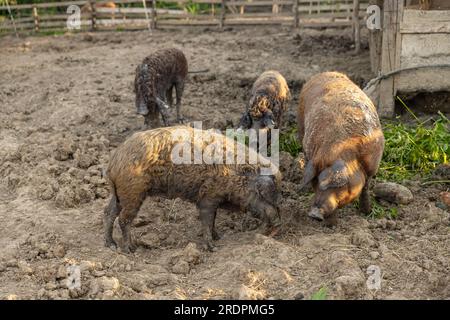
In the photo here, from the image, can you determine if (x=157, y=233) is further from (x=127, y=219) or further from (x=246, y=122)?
(x=246, y=122)

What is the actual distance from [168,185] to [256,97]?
8.12 ft

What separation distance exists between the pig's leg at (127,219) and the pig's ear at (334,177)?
1.76m

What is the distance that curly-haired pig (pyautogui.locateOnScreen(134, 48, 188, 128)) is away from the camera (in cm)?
912

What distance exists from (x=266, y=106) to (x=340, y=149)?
7.73ft

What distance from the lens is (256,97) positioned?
8.36 meters

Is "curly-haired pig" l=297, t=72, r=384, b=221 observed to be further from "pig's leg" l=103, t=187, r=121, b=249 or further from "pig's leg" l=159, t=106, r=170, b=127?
"pig's leg" l=159, t=106, r=170, b=127

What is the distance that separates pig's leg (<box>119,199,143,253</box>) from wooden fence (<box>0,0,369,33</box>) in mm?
10716

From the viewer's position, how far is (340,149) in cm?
610

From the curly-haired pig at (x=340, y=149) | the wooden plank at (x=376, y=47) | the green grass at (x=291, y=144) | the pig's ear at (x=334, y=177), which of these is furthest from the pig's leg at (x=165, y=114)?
the wooden plank at (x=376, y=47)

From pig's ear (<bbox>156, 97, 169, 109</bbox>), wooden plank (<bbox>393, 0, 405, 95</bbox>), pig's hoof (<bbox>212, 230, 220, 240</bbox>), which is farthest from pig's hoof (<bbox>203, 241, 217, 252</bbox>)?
wooden plank (<bbox>393, 0, 405, 95</bbox>)

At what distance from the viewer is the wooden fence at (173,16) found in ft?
52.9
